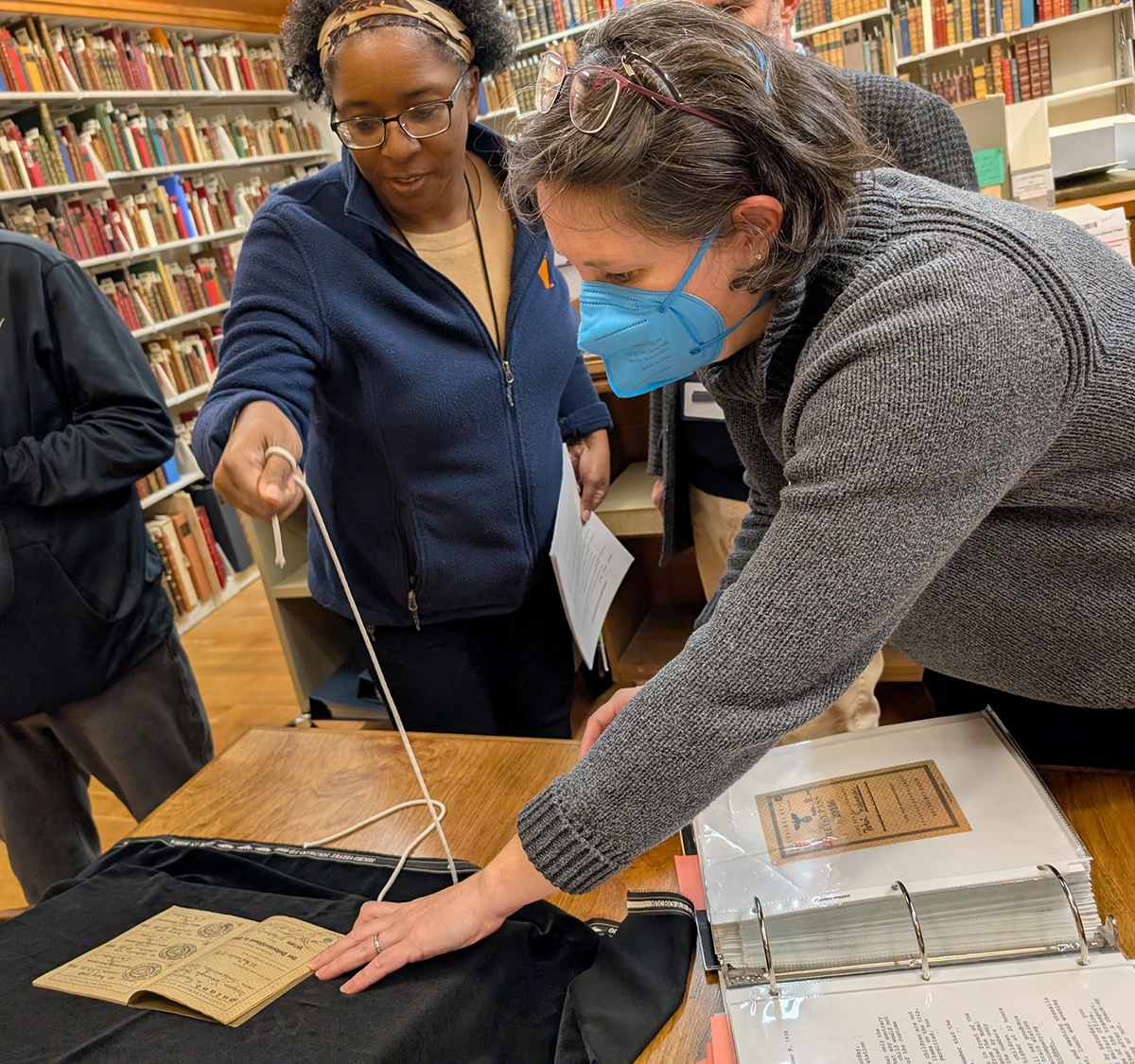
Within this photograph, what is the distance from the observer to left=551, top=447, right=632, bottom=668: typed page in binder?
57.2 inches

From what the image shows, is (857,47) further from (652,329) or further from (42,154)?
(652,329)

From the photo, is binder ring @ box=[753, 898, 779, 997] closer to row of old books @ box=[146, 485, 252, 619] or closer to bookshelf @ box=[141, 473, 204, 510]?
row of old books @ box=[146, 485, 252, 619]

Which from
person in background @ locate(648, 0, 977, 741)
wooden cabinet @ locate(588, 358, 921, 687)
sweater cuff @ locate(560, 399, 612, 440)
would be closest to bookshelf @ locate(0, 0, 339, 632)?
wooden cabinet @ locate(588, 358, 921, 687)

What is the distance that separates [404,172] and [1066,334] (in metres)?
0.91

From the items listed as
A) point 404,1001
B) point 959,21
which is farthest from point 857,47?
point 404,1001

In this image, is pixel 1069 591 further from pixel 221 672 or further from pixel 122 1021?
pixel 221 672

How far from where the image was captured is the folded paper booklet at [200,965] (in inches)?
29.2

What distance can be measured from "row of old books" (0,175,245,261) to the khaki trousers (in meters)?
3.26

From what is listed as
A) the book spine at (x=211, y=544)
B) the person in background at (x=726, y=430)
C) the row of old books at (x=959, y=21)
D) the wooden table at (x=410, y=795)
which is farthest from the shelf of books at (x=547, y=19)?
the wooden table at (x=410, y=795)

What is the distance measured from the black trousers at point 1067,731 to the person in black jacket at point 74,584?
4.36ft

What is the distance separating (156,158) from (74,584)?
3.71 m

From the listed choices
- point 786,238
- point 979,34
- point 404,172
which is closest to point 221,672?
point 404,172

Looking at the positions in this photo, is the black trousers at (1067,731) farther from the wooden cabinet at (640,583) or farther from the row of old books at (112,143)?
the row of old books at (112,143)

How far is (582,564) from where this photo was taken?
61.1 inches
